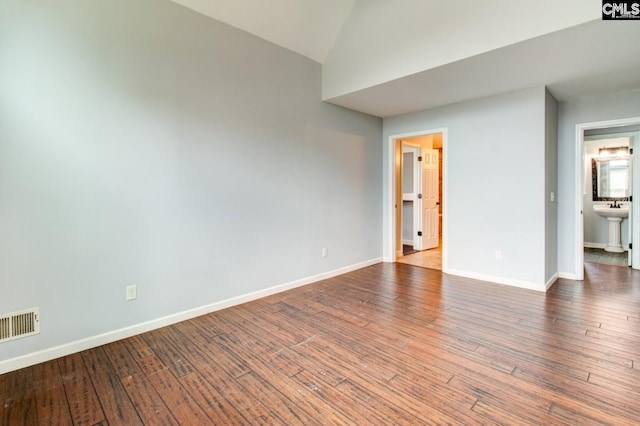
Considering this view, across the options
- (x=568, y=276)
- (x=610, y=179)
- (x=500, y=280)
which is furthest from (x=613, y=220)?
(x=500, y=280)

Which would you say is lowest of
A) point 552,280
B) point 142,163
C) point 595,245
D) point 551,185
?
point 552,280

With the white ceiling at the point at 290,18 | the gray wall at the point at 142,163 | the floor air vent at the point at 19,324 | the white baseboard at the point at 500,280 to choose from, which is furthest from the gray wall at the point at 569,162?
the floor air vent at the point at 19,324

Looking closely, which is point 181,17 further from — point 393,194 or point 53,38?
point 393,194

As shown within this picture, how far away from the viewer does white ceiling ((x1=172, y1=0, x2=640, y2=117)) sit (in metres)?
2.55

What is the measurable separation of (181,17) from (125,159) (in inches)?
55.0

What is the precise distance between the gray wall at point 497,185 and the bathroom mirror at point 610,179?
3.49 metres

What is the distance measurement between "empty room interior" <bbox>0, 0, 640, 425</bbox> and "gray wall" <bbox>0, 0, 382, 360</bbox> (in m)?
0.02

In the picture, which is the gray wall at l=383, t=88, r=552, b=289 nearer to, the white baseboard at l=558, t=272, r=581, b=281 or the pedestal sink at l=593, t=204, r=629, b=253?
the white baseboard at l=558, t=272, r=581, b=281

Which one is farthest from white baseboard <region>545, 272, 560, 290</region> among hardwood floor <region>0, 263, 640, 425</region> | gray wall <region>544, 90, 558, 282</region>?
hardwood floor <region>0, 263, 640, 425</region>

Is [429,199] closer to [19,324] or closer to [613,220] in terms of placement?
[613,220]

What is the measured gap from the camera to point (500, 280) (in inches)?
156

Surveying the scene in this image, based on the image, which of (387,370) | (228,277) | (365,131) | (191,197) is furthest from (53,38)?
(365,131)

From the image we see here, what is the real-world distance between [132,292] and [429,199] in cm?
542

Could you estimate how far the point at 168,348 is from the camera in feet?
7.87
